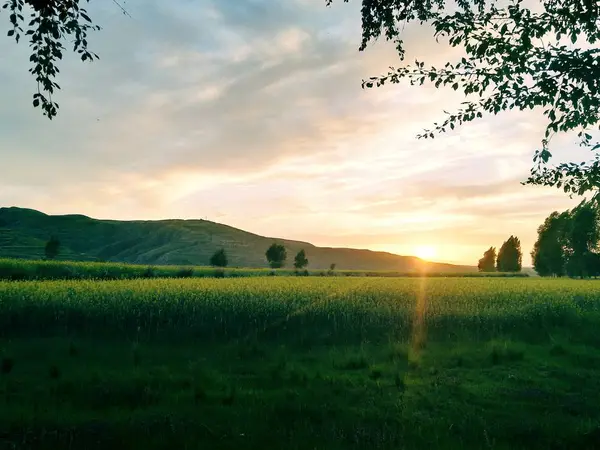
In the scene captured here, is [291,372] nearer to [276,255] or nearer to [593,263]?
[593,263]

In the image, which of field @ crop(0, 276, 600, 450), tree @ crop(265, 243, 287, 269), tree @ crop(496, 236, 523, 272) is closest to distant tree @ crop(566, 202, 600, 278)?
tree @ crop(496, 236, 523, 272)

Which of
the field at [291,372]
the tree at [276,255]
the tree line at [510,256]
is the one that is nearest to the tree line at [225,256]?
the tree at [276,255]

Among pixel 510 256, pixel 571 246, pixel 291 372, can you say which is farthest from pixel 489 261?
pixel 291 372

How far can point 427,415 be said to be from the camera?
847 cm

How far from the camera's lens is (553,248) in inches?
4053

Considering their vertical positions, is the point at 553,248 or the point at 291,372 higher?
the point at 553,248

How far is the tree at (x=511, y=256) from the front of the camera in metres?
122

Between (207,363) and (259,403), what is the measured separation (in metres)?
4.22

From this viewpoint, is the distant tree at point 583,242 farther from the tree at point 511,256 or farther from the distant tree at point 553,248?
the tree at point 511,256

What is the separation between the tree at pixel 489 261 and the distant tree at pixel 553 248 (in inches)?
927

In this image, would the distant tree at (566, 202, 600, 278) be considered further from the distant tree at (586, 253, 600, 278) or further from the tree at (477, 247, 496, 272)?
the tree at (477, 247, 496, 272)

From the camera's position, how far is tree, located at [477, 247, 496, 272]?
13450cm

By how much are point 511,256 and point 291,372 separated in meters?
124

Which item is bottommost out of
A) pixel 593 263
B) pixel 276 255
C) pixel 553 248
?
pixel 593 263
